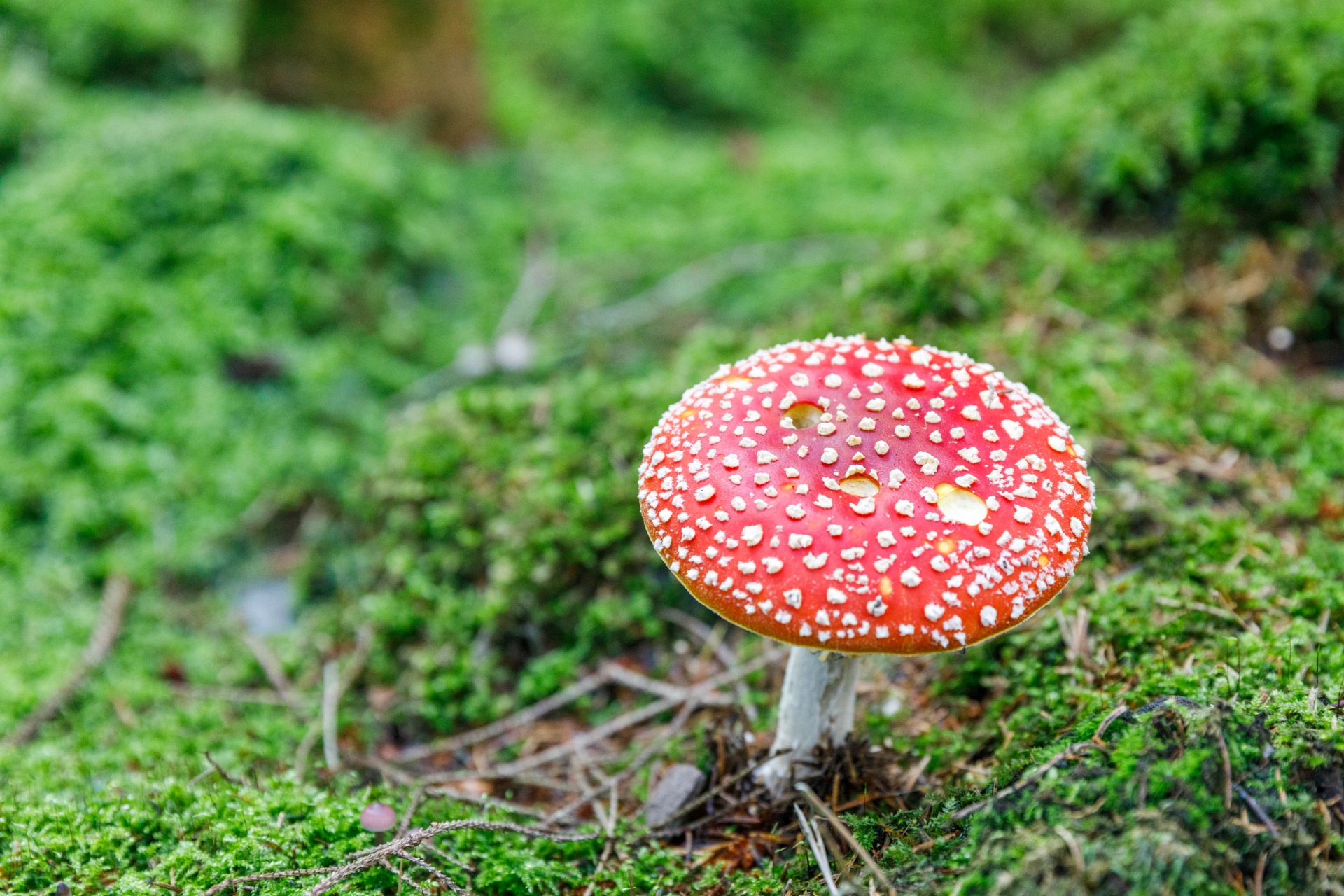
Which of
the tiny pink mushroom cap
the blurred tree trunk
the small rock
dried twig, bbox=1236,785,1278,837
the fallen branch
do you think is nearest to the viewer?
dried twig, bbox=1236,785,1278,837

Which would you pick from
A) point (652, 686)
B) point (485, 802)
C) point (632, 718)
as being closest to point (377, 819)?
point (485, 802)

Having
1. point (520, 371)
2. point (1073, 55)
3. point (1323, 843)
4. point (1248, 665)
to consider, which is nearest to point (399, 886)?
point (1323, 843)

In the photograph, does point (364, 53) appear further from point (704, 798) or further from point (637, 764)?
point (704, 798)

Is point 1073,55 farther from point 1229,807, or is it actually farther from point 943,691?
point 1229,807

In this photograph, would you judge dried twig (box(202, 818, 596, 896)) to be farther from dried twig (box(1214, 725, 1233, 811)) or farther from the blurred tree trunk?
the blurred tree trunk

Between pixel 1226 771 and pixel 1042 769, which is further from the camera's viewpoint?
pixel 1042 769

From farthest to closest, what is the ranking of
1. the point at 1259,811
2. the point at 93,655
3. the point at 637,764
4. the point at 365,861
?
the point at 93,655 < the point at 637,764 < the point at 365,861 < the point at 1259,811

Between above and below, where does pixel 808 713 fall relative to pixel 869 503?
below

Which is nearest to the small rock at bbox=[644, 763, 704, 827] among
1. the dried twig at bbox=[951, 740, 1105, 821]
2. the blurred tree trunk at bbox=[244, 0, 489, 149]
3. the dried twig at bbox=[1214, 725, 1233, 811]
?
the dried twig at bbox=[951, 740, 1105, 821]
